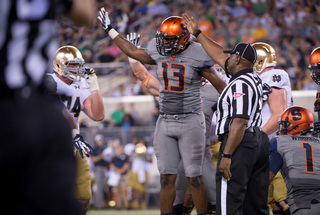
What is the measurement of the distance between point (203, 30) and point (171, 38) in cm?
934

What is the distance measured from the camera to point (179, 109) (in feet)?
17.1

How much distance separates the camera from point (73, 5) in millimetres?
1672

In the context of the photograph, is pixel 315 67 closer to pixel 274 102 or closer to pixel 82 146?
pixel 274 102

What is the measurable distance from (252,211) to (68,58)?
8.69ft

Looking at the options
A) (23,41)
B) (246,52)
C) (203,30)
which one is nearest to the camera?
(23,41)

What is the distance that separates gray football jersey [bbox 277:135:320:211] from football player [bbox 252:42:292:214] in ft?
3.31

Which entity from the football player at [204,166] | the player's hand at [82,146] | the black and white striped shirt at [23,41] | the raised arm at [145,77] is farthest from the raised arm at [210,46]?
the black and white striped shirt at [23,41]

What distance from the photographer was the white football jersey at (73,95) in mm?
5773

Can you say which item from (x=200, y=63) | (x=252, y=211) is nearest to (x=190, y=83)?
(x=200, y=63)

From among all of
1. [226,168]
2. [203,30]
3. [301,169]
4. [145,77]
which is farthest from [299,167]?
[203,30]

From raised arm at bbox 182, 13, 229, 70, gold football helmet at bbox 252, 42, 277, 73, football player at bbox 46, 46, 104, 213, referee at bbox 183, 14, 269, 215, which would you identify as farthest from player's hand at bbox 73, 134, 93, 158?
gold football helmet at bbox 252, 42, 277, 73

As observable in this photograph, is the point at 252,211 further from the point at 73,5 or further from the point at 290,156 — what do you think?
the point at 73,5

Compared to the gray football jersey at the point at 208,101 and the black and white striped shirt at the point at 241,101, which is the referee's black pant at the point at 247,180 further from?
the gray football jersey at the point at 208,101

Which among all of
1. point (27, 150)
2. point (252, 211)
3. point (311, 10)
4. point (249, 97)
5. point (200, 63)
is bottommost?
point (252, 211)
